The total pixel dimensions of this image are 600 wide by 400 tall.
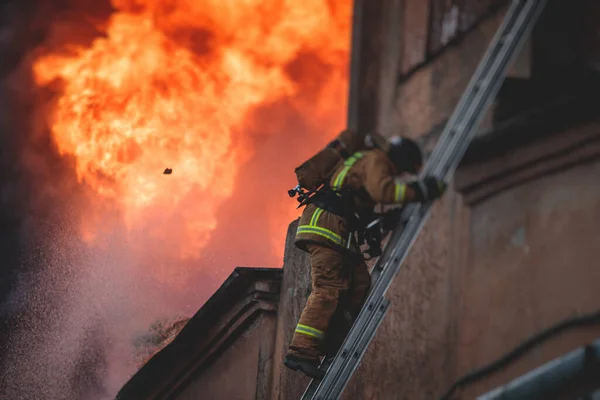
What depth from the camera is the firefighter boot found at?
16.9 feet

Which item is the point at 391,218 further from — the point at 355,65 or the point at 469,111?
the point at 355,65

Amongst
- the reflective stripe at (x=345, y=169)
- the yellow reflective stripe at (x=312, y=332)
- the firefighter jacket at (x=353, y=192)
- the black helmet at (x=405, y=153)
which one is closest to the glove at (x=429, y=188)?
the firefighter jacket at (x=353, y=192)

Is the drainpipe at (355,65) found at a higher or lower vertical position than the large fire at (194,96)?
lower

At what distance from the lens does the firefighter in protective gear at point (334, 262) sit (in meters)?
5.12

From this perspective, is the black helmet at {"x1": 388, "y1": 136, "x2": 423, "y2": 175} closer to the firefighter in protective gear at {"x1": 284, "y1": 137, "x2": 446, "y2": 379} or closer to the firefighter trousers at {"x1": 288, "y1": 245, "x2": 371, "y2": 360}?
the firefighter in protective gear at {"x1": 284, "y1": 137, "x2": 446, "y2": 379}

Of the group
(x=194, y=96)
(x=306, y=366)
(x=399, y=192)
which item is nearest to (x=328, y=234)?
(x=306, y=366)

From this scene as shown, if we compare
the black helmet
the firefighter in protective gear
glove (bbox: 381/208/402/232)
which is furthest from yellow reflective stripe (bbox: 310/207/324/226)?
the black helmet

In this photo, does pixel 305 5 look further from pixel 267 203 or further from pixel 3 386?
pixel 3 386

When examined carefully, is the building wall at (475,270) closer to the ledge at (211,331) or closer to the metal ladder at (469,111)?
the metal ladder at (469,111)

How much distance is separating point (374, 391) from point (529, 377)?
1.87 meters

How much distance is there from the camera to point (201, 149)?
13883mm

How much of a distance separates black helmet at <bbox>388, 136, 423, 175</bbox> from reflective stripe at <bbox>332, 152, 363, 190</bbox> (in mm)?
336

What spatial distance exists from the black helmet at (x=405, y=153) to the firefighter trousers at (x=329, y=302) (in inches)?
32.0

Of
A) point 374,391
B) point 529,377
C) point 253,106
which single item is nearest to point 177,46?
point 253,106
